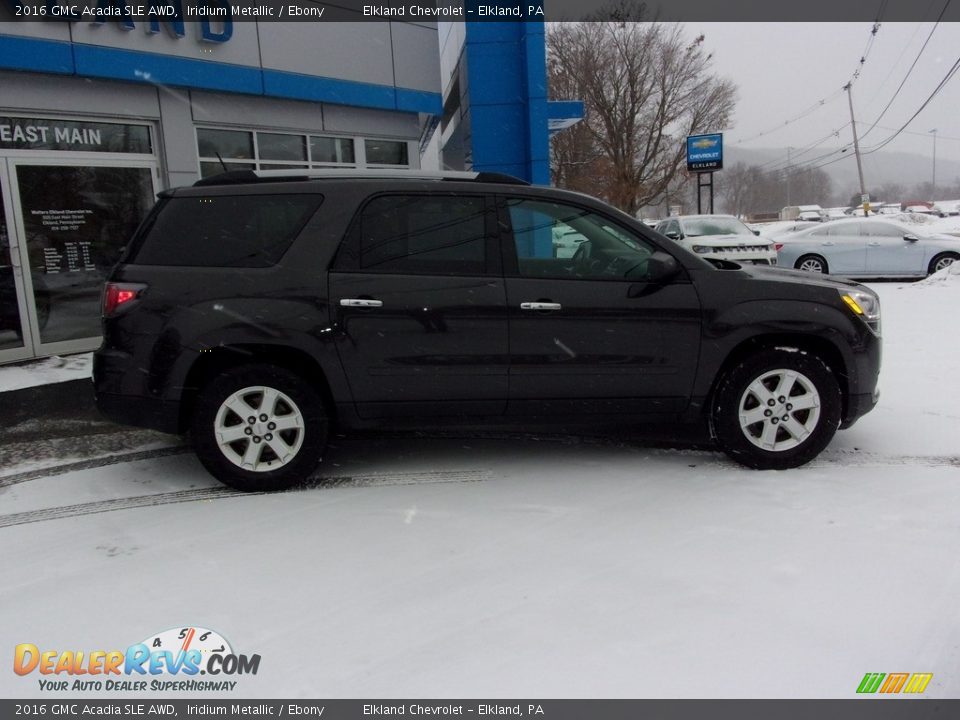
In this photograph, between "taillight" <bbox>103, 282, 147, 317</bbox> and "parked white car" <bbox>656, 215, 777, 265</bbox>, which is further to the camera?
"parked white car" <bbox>656, 215, 777, 265</bbox>

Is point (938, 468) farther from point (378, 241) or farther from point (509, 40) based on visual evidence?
point (509, 40)

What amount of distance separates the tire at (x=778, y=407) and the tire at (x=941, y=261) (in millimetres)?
13506

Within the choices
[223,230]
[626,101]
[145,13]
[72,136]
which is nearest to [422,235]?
[223,230]

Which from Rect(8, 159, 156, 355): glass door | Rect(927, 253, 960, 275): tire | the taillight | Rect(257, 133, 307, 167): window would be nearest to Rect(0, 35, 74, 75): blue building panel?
Rect(8, 159, 156, 355): glass door

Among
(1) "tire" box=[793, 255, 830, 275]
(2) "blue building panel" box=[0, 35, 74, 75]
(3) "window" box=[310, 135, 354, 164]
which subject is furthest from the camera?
(1) "tire" box=[793, 255, 830, 275]

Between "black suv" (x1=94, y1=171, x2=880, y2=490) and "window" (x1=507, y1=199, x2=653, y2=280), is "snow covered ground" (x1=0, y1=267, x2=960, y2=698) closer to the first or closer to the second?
"black suv" (x1=94, y1=171, x2=880, y2=490)

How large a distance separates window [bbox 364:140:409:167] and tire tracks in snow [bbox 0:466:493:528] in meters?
8.58

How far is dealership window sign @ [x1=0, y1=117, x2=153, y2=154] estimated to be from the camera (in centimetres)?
813

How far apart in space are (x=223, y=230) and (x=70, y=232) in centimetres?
574

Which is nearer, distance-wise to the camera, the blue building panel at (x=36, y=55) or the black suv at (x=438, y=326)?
the black suv at (x=438, y=326)

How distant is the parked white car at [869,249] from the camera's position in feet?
51.1

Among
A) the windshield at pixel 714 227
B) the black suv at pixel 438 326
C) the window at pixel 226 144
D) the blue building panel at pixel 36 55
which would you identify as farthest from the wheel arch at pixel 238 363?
the windshield at pixel 714 227

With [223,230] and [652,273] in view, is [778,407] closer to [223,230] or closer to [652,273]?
[652,273]

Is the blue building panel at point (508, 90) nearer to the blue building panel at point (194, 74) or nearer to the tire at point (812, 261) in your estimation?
the blue building panel at point (194, 74)
